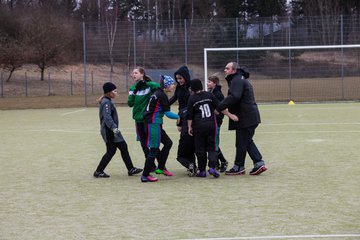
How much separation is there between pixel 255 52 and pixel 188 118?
63.6ft

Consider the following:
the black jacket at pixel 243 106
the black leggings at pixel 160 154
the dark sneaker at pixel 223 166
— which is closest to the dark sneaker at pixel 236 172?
the dark sneaker at pixel 223 166

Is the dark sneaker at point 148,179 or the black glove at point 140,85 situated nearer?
the dark sneaker at point 148,179

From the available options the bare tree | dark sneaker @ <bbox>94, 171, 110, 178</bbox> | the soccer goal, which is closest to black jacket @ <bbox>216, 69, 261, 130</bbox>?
dark sneaker @ <bbox>94, 171, 110, 178</bbox>

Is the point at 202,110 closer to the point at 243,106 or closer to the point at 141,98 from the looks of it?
the point at 243,106

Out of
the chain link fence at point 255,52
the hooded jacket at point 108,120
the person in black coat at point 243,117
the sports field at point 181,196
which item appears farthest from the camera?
the chain link fence at point 255,52

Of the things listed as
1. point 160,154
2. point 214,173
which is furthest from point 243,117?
point 160,154

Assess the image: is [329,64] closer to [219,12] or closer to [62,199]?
[62,199]

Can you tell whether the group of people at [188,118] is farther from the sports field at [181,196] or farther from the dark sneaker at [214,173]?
the sports field at [181,196]

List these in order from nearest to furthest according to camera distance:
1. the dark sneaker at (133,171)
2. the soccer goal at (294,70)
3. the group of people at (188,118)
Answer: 1. the group of people at (188,118)
2. the dark sneaker at (133,171)
3. the soccer goal at (294,70)

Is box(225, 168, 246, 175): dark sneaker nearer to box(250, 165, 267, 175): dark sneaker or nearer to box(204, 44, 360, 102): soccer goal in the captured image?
box(250, 165, 267, 175): dark sneaker

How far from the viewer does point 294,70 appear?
27797mm

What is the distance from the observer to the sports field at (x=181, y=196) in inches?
240

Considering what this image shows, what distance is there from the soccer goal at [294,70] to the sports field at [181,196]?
45.9 ft

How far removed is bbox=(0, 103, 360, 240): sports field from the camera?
20.0 ft
